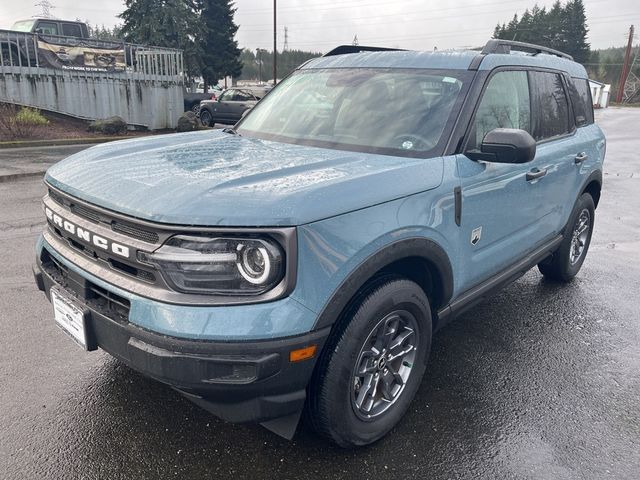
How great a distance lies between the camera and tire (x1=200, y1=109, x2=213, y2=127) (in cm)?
2099

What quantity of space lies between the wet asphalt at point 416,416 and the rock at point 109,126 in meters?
11.6

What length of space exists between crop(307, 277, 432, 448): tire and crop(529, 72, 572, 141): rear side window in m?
1.87

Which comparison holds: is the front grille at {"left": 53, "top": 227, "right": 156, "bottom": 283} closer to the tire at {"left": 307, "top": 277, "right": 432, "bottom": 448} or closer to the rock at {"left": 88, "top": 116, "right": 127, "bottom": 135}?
the tire at {"left": 307, "top": 277, "right": 432, "bottom": 448}

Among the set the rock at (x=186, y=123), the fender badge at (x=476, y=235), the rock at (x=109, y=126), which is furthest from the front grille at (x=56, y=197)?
the rock at (x=186, y=123)

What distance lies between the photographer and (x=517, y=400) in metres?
3.03

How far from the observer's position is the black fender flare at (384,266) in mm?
2109

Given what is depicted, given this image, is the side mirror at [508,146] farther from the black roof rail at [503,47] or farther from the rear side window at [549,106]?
the rear side window at [549,106]

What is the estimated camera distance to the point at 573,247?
4.86 meters

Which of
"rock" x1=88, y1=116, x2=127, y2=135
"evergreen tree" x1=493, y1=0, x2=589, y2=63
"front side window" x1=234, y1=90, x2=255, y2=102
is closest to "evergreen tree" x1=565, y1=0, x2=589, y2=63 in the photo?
"evergreen tree" x1=493, y1=0, x2=589, y2=63

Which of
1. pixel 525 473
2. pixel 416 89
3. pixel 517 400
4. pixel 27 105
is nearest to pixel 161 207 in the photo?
pixel 416 89

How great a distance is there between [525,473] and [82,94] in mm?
16149

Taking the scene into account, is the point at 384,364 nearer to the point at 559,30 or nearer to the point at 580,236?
the point at 580,236

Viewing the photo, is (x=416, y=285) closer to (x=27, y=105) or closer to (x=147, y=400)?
(x=147, y=400)

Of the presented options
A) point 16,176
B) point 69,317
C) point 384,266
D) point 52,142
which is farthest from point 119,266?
point 52,142
